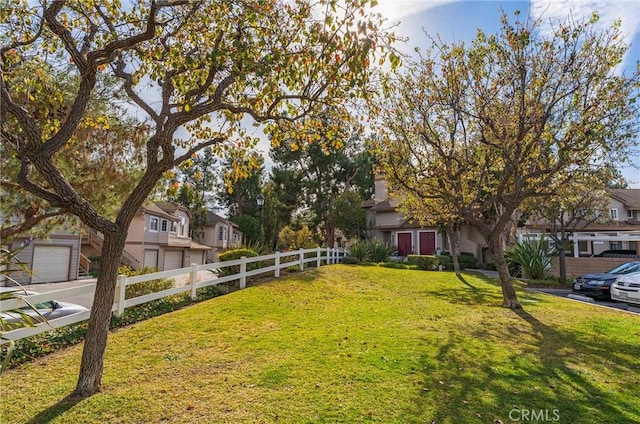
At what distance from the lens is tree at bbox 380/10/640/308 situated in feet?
26.2

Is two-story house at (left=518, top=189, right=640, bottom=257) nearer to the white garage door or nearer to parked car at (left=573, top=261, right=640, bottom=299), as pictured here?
parked car at (left=573, top=261, right=640, bottom=299)

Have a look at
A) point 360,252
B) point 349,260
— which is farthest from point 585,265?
point 349,260

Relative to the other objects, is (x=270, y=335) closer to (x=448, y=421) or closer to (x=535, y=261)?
(x=448, y=421)

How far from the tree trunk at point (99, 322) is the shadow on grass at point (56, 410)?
0.09 m

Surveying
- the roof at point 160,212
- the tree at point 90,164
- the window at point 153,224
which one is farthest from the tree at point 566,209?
the window at point 153,224

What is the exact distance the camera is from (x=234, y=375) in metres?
4.62

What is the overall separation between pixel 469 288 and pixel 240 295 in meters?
8.32

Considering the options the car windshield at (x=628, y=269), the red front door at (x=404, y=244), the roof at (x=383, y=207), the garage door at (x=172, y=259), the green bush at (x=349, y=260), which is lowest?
the garage door at (x=172, y=259)

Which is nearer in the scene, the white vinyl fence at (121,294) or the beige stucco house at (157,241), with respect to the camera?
the white vinyl fence at (121,294)

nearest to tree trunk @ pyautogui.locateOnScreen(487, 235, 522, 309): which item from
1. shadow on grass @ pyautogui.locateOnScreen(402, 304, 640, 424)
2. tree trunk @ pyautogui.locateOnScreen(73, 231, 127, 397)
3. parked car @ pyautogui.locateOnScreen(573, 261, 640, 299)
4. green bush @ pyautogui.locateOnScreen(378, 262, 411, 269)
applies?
shadow on grass @ pyautogui.locateOnScreen(402, 304, 640, 424)

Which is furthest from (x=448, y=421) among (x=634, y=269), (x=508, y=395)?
(x=634, y=269)

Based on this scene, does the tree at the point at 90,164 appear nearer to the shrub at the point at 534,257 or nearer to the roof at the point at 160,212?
the shrub at the point at 534,257

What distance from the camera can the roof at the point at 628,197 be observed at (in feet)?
101

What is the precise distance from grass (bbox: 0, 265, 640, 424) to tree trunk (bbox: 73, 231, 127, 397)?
0.21 m
